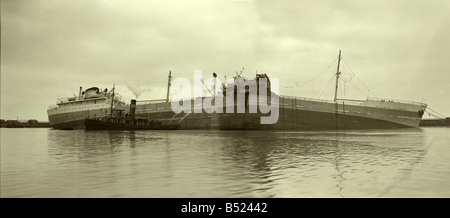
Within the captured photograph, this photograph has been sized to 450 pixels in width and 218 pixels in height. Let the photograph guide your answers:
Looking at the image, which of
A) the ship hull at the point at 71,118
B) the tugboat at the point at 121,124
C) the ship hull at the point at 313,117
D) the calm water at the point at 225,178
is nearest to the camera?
the calm water at the point at 225,178

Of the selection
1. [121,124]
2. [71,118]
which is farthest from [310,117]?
[71,118]

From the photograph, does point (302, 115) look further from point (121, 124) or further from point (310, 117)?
point (121, 124)

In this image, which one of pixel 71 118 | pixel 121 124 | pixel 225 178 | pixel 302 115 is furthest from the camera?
pixel 71 118

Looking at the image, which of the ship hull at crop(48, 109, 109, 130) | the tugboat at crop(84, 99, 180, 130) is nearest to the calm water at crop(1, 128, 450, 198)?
the tugboat at crop(84, 99, 180, 130)

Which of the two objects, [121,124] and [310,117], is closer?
[121,124]

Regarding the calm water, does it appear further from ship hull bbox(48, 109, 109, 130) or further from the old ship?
ship hull bbox(48, 109, 109, 130)

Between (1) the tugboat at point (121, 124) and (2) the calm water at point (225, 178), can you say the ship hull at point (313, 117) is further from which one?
(2) the calm water at point (225, 178)

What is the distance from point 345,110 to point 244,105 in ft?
85.9

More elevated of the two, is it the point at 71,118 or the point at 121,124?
the point at 71,118

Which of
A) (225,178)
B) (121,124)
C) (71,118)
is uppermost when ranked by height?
(71,118)

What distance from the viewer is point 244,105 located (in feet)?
243

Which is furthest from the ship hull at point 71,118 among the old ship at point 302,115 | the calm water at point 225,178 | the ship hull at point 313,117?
the calm water at point 225,178

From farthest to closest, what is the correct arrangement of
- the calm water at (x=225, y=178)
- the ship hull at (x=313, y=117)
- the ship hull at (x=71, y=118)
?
the ship hull at (x=71, y=118) < the ship hull at (x=313, y=117) < the calm water at (x=225, y=178)
